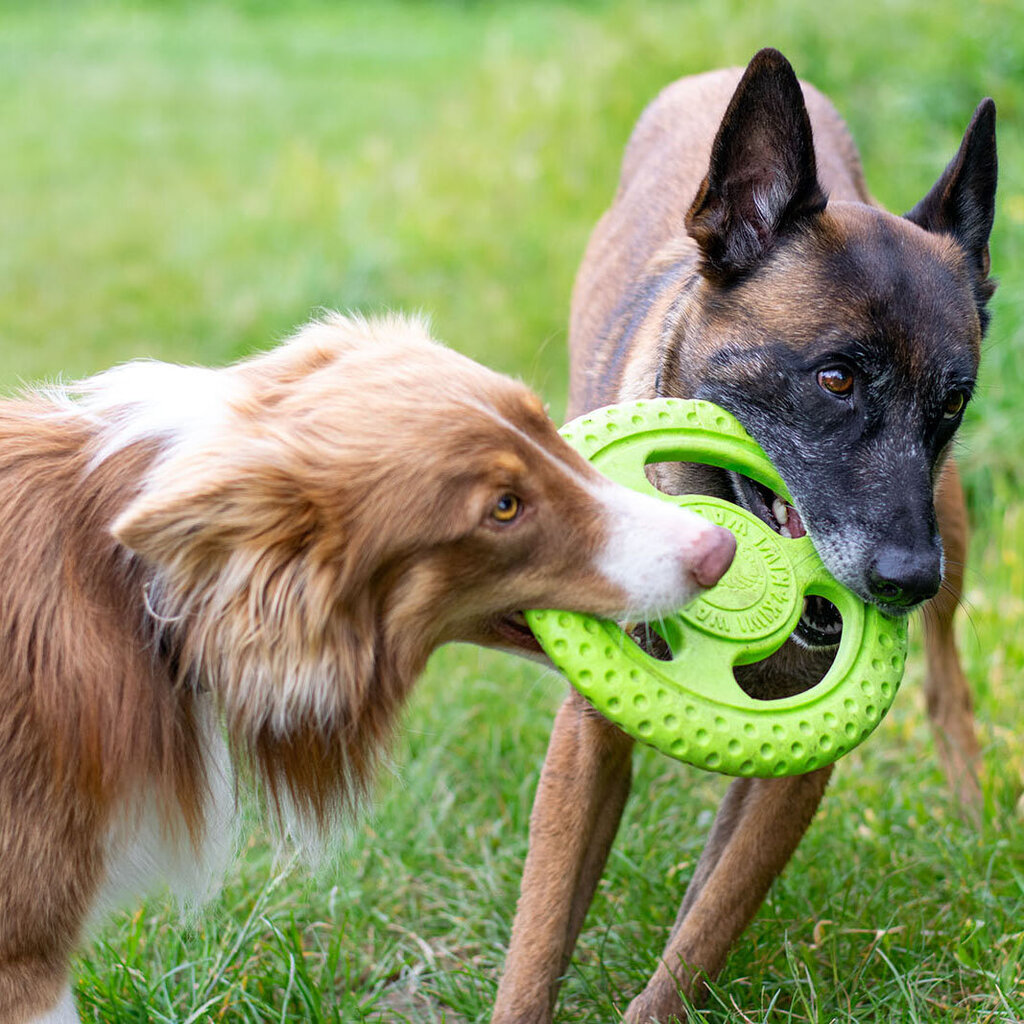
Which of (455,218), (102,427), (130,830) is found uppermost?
(102,427)

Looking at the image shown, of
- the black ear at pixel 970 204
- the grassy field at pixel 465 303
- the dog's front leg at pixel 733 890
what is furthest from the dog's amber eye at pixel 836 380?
the grassy field at pixel 465 303

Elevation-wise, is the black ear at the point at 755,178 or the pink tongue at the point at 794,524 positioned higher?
the black ear at the point at 755,178

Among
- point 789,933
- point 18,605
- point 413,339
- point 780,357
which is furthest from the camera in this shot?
point 789,933

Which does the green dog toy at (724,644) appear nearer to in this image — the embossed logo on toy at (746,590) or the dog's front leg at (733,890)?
the embossed logo on toy at (746,590)

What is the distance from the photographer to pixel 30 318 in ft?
29.9

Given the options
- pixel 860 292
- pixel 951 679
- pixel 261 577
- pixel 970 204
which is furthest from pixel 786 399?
pixel 951 679

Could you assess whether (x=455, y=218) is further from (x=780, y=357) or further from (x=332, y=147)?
(x=780, y=357)

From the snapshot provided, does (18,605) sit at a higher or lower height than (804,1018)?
higher

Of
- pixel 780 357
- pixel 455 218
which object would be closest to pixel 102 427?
pixel 780 357

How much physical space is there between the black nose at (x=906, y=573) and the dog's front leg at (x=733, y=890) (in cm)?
60

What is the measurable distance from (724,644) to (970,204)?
156cm

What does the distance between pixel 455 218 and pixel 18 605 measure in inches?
267

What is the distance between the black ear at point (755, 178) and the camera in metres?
3.48

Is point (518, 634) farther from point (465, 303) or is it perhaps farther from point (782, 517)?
point (465, 303)
